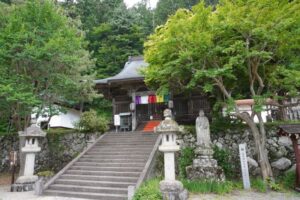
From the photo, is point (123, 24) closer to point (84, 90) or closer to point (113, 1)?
point (113, 1)

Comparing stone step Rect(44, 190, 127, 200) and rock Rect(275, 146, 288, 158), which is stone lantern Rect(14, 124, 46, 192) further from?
rock Rect(275, 146, 288, 158)

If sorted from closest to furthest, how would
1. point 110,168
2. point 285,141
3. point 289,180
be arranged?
point 289,180, point 110,168, point 285,141

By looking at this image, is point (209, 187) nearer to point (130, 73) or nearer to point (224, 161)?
point (224, 161)

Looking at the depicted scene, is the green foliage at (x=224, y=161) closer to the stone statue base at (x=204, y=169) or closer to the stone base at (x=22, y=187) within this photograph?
the stone statue base at (x=204, y=169)

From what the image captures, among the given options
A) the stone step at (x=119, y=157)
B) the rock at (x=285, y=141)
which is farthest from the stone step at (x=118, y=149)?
the rock at (x=285, y=141)

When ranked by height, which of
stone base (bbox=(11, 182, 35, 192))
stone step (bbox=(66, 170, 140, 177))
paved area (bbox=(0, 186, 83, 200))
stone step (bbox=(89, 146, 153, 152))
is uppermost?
stone step (bbox=(89, 146, 153, 152))

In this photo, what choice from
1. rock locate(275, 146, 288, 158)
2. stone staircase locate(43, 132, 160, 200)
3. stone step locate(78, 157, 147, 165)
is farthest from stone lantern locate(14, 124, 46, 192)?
rock locate(275, 146, 288, 158)

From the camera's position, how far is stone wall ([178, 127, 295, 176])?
965cm

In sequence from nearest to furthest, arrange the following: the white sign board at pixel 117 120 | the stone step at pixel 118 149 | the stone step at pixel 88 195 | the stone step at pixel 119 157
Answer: the stone step at pixel 88 195 → the stone step at pixel 119 157 → the stone step at pixel 118 149 → the white sign board at pixel 117 120

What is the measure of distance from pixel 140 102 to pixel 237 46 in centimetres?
874

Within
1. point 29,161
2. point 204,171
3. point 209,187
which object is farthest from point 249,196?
point 29,161

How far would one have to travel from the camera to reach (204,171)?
838 cm

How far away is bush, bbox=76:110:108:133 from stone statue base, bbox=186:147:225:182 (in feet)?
20.0

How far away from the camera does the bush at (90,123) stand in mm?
12625
